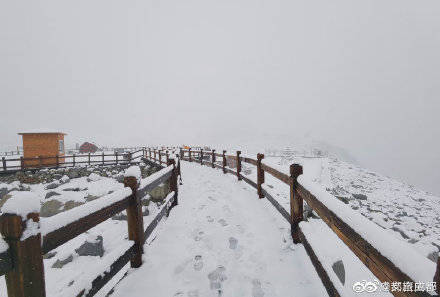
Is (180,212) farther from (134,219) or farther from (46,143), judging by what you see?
(46,143)

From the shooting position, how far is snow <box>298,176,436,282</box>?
1.12 metres

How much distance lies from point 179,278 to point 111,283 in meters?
0.90

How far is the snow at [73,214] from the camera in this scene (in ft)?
5.76

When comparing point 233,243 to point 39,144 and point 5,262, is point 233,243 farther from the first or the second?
point 39,144

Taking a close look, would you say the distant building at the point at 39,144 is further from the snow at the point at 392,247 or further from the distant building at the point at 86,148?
the snow at the point at 392,247

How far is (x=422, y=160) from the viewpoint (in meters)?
179

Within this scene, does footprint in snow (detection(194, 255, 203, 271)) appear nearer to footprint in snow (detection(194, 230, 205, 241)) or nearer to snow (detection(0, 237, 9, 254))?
footprint in snow (detection(194, 230, 205, 241))

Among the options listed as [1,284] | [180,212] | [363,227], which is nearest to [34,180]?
[1,284]

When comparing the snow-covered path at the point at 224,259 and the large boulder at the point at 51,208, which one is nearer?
the snow-covered path at the point at 224,259

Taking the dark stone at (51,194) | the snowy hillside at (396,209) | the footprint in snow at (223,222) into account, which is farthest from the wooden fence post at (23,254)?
the dark stone at (51,194)

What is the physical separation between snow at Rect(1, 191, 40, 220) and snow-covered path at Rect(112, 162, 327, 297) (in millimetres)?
1840

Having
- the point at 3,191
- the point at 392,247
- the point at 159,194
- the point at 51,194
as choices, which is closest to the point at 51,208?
the point at 51,194

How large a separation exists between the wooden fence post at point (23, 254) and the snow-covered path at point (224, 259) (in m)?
1.43

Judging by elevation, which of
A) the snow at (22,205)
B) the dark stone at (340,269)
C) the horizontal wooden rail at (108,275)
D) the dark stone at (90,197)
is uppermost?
the snow at (22,205)
